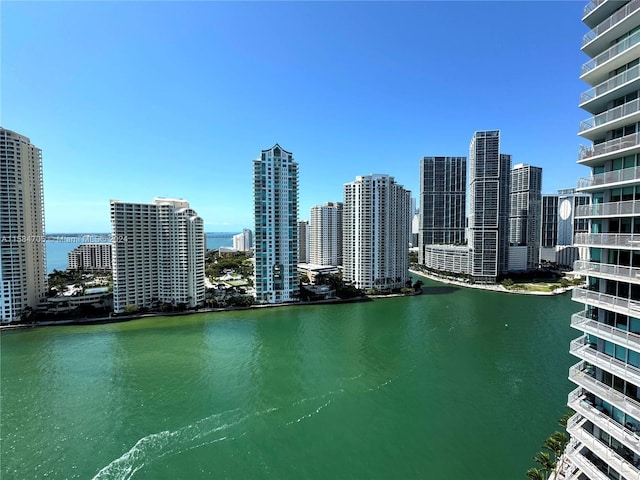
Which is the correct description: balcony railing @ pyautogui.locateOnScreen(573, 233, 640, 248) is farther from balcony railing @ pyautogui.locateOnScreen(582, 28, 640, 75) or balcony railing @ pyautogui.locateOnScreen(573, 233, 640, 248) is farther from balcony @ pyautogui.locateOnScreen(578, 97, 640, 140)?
balcony railing @ pyautogui.locateOnScreen(582, 28, 640, 75)

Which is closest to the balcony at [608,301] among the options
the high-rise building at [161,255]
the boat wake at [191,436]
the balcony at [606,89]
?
the balcony at [606,89]

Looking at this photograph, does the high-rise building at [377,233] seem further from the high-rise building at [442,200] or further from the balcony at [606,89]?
the balcony at [606,89]

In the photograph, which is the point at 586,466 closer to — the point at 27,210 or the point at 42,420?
the point at 42,420

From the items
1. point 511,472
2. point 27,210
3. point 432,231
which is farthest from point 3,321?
point 432,231

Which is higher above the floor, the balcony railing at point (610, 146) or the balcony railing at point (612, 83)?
the balcony railing at point (612, 83)

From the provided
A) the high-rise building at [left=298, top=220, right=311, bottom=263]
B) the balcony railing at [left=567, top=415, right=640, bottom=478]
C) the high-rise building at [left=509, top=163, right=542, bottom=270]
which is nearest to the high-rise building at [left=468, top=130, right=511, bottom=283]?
the high-rise building at [left=509, top=163, right=542, bottom=270]

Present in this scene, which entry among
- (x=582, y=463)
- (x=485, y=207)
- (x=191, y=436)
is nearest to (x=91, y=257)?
(x=191, y=436)
